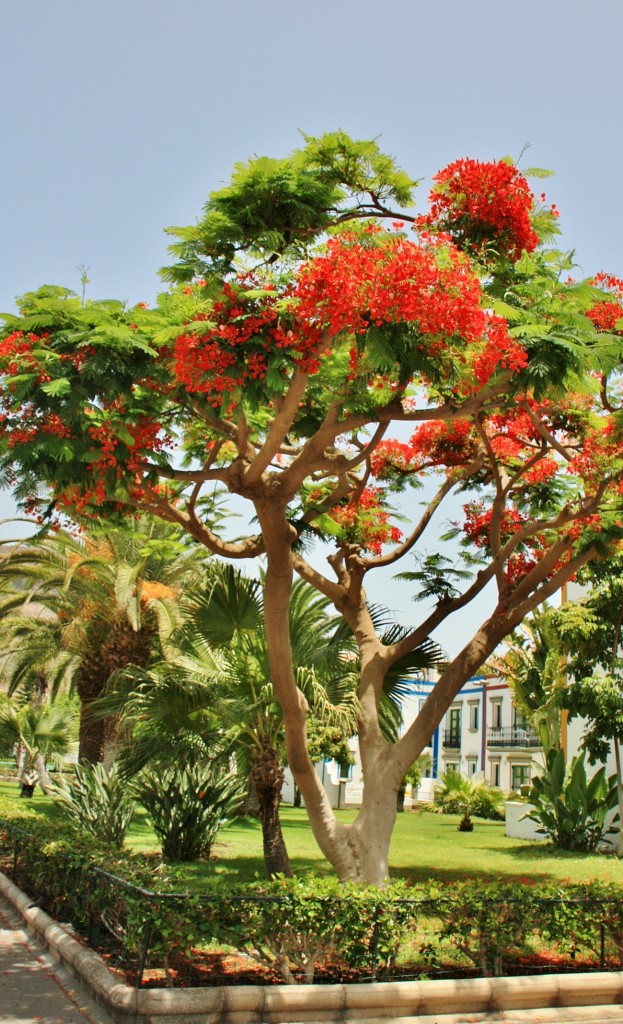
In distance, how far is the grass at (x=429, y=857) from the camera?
535 inches

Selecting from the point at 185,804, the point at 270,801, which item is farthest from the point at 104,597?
the point at 270,801

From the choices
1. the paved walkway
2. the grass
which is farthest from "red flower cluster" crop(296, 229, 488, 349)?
the grass

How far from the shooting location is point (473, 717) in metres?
44.7

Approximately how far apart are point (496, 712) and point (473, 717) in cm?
243

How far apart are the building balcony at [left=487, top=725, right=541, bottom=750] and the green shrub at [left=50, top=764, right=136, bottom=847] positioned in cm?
2525

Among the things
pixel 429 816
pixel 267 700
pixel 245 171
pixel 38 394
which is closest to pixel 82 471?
pixel 38 394

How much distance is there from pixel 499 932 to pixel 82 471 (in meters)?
5.29

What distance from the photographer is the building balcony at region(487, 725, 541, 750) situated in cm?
3762

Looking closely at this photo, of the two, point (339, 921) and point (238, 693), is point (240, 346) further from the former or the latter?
point (238, 693)

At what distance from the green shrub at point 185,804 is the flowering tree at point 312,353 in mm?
4809

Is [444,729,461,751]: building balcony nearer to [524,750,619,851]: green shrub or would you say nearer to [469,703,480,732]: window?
[469,703,480,732]: window

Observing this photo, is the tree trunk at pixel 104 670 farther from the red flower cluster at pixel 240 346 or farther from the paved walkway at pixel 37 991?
the red flower cluster at pixel 240 346

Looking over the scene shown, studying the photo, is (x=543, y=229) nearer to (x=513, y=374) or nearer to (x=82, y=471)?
(x=513, y=374)

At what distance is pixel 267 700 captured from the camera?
11.6m
